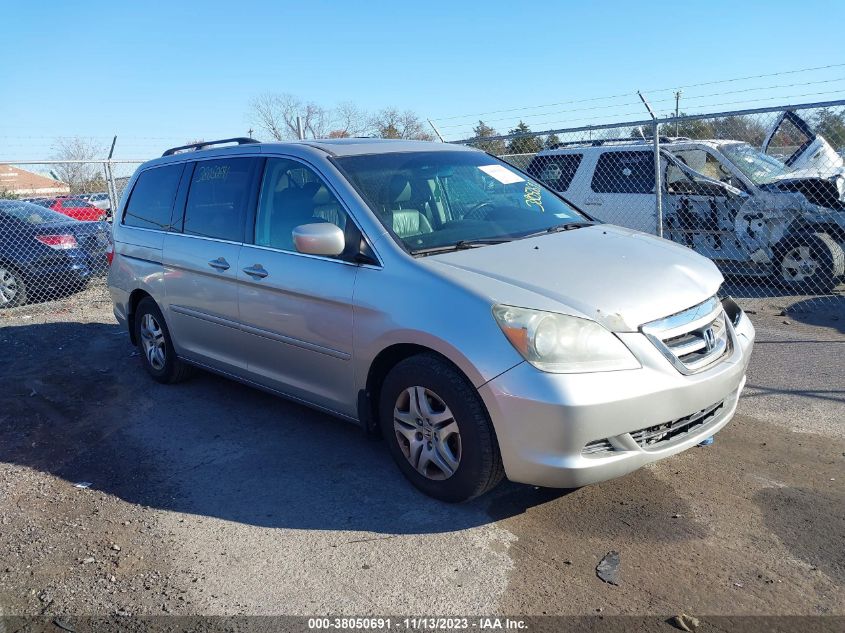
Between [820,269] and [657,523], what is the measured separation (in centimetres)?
626

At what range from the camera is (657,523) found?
3508mm

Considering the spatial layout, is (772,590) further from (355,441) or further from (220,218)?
(220,218)

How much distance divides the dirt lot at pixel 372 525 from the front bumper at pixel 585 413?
1.28 feet

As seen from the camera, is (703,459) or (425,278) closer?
(425,278)

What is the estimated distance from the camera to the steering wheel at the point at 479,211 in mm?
4391

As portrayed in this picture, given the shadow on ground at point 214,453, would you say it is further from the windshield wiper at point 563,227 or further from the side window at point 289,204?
the windshield wiper at point 563,227

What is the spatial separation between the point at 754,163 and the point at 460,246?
687 cm

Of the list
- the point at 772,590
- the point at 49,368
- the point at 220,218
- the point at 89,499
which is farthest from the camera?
the point at 49,368

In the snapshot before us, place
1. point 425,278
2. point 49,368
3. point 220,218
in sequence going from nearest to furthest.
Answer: point 425,278 < point 220,218 < point 49,368

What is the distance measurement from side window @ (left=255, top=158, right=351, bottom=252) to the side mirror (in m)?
0.22

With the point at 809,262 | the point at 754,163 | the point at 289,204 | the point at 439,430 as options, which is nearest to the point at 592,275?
the point at 439,430

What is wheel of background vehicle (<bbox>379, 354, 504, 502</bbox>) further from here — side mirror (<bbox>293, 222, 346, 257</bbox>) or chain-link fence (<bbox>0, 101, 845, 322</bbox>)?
chain-link fence (<bbox>0, 101, 845, 322</bbox>)

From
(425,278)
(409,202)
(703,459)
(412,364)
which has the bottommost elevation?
(703,459)

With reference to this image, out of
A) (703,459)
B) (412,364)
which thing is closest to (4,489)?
(412,364)
